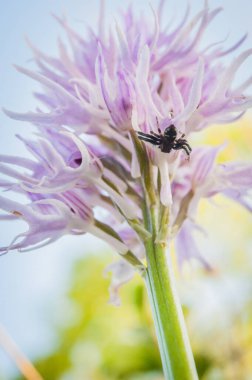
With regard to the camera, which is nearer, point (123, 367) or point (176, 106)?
point (176, 106)

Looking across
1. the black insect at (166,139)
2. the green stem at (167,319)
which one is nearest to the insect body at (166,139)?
the black insect at (166,139)

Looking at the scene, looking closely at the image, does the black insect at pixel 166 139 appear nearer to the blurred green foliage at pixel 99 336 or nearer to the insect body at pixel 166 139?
the insect body at pixel 166 139

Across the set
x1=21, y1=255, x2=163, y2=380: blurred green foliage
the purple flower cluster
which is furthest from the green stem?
x1=21, y1=255, x2=163, y2=380: blurred green foliage

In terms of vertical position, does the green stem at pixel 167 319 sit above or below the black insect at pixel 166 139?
below

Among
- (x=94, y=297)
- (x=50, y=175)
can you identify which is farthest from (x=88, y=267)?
(x=50, y=175)

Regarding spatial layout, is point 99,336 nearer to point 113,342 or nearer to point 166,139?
point 113,342

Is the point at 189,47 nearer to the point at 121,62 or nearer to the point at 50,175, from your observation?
the point at 121,62

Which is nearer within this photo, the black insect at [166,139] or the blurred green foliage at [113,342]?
the black insect at [166,139]
